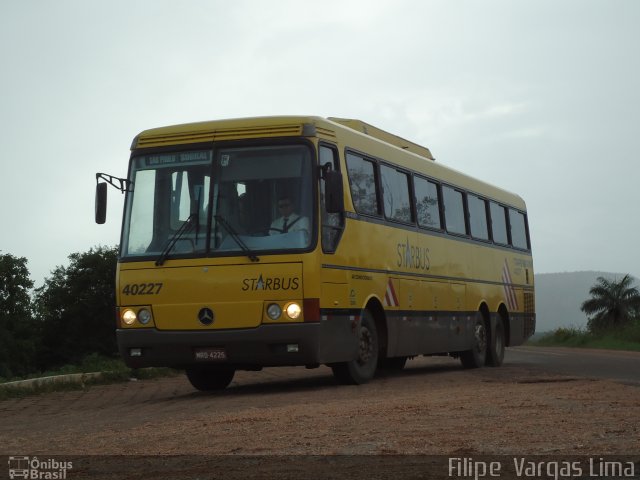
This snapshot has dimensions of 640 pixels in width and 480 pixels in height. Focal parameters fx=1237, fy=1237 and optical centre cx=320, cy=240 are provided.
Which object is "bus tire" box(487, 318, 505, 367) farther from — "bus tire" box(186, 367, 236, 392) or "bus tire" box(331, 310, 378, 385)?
"bus tire" box(186, 367, 236, 392)

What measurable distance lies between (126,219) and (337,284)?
112 inches

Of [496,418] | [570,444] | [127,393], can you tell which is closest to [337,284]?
[127,393]

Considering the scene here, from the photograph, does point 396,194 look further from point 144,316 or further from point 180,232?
point 144,316

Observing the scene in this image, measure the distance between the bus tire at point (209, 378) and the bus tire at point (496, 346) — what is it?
7.42 meters

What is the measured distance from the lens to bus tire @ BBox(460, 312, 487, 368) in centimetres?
2283

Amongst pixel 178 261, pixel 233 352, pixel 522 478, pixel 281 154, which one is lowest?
pixel 522 478

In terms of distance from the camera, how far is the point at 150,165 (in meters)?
16.0

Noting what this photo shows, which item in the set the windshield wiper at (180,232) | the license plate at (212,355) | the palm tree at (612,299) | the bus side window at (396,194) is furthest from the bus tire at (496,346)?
the palm tree at (612,299)

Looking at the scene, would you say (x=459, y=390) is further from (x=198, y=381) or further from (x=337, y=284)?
(x=198, y=381)

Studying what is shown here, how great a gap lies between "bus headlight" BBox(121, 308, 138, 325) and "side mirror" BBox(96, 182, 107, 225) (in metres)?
1.30

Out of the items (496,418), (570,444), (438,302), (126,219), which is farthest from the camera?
(438,302)

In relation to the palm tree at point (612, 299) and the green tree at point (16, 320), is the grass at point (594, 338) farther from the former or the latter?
the green tree at point (16, 320)

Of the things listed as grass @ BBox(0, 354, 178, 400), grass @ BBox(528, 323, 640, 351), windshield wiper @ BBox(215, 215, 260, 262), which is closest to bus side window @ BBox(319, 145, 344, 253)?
windshield wiper @ BBox(215, 215, 260, 262)

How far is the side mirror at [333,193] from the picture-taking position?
1501 centimetres
